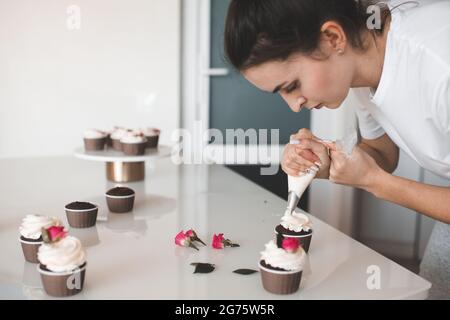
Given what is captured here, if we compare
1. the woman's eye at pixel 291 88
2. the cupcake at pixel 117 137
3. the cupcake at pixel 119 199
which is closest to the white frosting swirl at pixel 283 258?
the woman's eye at pixel 291 88

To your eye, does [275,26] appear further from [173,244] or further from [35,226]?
[35,226]

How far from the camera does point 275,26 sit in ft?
4.06

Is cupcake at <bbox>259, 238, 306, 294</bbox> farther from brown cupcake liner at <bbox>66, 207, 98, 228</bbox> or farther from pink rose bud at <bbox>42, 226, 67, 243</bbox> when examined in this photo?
brown cupcake liner at <bbox>66, 207, 98, 228</bbox>

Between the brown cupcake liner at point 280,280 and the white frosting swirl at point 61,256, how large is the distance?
35 centimetres

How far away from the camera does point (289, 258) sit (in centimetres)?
112

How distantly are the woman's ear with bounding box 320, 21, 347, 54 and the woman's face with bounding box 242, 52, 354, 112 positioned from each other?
0.7 inches

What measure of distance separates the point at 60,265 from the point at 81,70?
165 centimetres

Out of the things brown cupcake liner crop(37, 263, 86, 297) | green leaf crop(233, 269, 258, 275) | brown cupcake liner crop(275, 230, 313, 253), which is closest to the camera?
brown cupcake liner crop(37, 263, 86, 297)

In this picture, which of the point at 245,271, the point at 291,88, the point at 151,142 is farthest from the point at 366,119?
the point at 151,142

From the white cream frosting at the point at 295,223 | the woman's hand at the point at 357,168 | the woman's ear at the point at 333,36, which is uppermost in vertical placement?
the woman's ear at the point at 333,36

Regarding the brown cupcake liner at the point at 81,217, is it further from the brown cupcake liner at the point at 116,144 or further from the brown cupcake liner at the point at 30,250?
the brown cupcake liner at the point at 116,144

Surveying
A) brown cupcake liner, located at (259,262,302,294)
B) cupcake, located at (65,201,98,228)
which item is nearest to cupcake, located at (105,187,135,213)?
cupcake, located at (65,201,98,228)

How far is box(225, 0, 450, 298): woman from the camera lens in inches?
49.1

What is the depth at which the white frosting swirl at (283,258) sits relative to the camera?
1.11 metres
